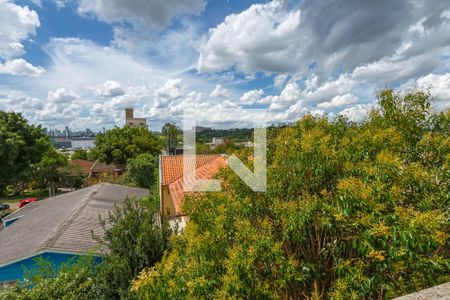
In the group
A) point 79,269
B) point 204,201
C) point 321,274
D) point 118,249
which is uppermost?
point 204,201

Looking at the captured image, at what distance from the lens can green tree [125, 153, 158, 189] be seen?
104 ft

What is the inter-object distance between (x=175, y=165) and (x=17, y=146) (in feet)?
50.3

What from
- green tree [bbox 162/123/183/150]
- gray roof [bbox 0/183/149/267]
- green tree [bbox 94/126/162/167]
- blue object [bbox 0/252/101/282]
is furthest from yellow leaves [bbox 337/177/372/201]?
green tree [bbox 162/123/183/150]

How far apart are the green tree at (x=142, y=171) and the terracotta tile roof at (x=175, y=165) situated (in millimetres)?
10470

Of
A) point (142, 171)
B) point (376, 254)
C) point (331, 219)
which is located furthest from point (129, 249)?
point (142, 171)

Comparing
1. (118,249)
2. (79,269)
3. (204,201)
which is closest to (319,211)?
(204,201)

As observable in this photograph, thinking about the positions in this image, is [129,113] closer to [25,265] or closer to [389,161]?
[25,265]

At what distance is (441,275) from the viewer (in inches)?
144

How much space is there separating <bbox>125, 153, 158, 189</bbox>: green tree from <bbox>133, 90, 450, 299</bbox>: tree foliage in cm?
2757

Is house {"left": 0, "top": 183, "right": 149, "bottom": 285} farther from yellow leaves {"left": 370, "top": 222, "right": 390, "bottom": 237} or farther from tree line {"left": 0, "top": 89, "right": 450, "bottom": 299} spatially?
yellow leaves {"left": 370, "top": 222, "right": 390, "bottom": 237}

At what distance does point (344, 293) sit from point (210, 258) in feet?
6.60

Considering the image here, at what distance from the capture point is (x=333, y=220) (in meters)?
3.70

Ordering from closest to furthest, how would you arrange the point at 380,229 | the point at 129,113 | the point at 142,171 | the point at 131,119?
the point at 380,229
the point at 142,171
the point at 129,113
the point at 131,119

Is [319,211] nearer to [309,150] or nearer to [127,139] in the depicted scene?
[309,150]
